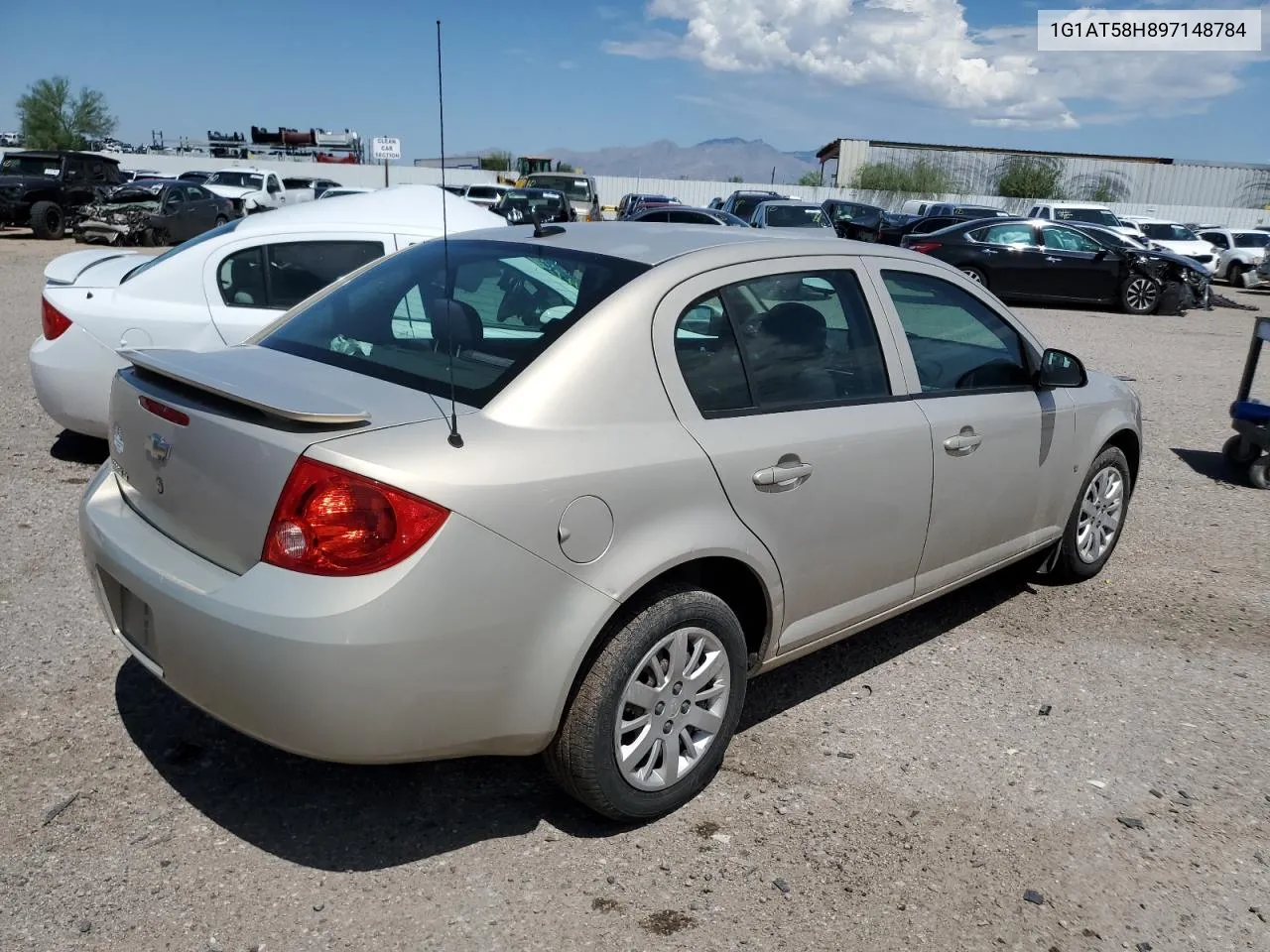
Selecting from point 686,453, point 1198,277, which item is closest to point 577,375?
point 686,453

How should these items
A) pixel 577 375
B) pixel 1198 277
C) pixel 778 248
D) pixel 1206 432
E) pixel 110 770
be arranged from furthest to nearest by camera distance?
pixel 1198 277
pixel 1206 432
pixel 778 248
pixel 110 770
pixel 577 375

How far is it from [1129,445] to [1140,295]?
15.7 m

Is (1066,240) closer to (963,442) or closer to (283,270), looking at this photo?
(283,270)

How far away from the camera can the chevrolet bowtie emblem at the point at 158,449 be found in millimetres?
2814

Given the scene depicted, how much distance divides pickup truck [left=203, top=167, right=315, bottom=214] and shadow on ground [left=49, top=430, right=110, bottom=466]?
1764cm

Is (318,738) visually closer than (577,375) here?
Yes

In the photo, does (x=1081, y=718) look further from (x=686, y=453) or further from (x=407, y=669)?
(x=407, y=669)

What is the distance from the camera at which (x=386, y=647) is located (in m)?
2.39

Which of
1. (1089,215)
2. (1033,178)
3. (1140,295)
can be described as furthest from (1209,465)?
(1033,178)

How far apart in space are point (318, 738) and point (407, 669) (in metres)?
0.28

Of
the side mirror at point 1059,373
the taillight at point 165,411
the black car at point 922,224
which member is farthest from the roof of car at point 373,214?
the black car at point 922,224

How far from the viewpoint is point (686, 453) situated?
287 cm

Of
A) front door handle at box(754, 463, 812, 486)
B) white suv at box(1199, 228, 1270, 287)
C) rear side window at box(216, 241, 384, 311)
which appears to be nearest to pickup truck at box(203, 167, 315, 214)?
rear side window at box(216, 241, 384, 311)

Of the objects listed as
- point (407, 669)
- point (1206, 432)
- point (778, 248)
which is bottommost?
point (1206, 432)
